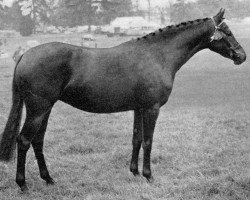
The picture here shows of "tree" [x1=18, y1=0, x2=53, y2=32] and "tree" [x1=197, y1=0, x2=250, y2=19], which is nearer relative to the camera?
"tree" [x1=18, y1=0, x2=53, y2=32]

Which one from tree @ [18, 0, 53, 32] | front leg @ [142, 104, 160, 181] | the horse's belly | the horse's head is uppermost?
the horse's head

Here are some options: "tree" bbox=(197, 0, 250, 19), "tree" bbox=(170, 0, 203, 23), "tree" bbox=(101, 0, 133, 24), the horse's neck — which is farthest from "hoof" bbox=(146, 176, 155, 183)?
"tree" bbox=(197, 0, 250, 19)

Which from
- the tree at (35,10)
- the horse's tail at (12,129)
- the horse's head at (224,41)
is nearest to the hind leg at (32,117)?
the horse's tail at (12,129)

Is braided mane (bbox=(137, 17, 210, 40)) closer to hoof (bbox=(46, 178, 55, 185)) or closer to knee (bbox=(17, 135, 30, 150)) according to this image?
knee (bbox=(17, 135, 30, 150))

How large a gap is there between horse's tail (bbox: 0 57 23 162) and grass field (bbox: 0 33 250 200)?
428 mm

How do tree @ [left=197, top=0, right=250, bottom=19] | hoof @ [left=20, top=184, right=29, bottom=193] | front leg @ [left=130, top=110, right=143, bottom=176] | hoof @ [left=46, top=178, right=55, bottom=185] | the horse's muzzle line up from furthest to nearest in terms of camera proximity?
tree @ [left=197, top=0, right=250, bottom=19] < the horse's muzzle < front leg @ [left=130, top=110, right=143, bottom=176] < hoof @ [left=46, top=178, right=55, bottom=185] < hoof @ [left=20, top=184, right=29, bottom=193]

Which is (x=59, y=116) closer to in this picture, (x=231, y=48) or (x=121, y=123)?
(x=121, y=123)

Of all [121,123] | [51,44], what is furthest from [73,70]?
[121,123]

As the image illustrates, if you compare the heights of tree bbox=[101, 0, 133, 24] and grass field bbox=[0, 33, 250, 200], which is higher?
grass field bbox=[0, 33, 250, 200]

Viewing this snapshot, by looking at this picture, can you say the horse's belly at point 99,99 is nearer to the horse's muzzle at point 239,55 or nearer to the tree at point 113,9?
the horse's muzzle at point 239,55

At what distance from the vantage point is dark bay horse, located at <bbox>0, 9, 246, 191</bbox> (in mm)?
5512

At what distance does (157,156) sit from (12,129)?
276cm

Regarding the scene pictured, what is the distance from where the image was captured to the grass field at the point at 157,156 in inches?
220

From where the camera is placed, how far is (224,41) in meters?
6.39
